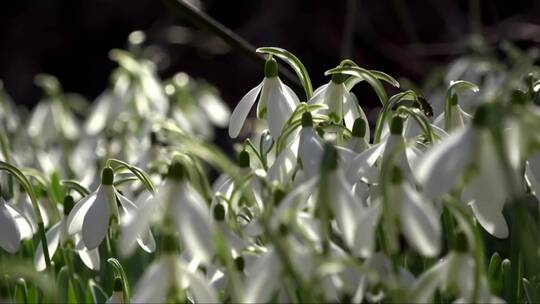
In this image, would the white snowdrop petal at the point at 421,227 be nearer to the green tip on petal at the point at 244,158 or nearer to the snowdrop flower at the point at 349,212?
the snowdrop flower at the point at 349,212

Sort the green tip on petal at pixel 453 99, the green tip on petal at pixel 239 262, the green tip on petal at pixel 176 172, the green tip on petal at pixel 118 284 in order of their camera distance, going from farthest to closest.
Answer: the green tip on petal at pixel 453 99 → the green tip on petal at pixel 118 284 → the green tip on petal at pixel 239 262 → the green tip on petal at pixel 176 172

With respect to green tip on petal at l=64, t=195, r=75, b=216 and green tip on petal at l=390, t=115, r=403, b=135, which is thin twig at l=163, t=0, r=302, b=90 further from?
green tip on petal at l=390, t=115, r=403, b=135

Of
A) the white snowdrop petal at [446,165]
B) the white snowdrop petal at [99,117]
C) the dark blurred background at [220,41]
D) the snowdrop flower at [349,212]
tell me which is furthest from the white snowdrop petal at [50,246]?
the dark blurred background at [220,41]

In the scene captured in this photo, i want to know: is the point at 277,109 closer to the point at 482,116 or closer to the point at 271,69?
the point at 271,69

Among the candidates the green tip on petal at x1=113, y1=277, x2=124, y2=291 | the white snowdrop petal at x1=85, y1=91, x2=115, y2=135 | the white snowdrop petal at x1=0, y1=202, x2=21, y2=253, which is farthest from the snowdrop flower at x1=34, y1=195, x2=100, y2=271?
the white snowdrop petal at x1=85, y1=91, x2=115, y2=135

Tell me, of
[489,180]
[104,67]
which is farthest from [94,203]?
[104,67]

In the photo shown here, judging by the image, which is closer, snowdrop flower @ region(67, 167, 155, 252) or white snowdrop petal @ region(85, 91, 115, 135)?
snowdrop flower @ region(67, 167, 155, 252)

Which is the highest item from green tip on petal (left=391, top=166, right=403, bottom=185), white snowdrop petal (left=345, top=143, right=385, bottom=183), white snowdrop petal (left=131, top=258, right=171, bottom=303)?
white snowdrop petal (left=345, top=143, right=385, bottom=183)
